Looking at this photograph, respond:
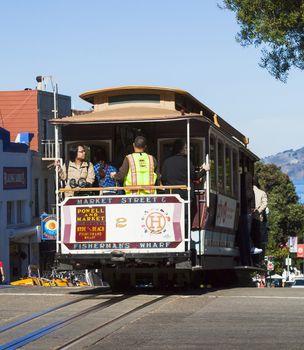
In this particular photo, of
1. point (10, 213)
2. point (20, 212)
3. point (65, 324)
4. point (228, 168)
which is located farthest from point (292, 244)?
point (65, 324)

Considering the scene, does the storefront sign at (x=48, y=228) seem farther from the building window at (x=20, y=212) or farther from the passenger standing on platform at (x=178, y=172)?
the passenger standing on platform at (x=178, y=172)

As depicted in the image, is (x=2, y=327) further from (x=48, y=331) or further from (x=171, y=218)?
(x=171, y=218)

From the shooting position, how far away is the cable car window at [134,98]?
1802 centimetres

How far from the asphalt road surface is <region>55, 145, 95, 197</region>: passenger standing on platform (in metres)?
1.67

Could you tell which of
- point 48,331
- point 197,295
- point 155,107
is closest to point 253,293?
point 197,295

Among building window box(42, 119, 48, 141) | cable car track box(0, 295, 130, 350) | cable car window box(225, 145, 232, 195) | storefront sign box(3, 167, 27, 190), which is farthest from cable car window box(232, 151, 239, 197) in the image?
building window box(42, 119, 48, 141)

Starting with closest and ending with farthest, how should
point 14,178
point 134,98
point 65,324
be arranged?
point 65,324, point 134,98, point 14,178

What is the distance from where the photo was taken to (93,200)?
17.0 metres

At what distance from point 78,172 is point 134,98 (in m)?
1.52

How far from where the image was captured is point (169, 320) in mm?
12992

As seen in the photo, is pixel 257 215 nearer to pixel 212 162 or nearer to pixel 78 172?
pixel 212 162

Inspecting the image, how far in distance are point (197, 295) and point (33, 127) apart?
39924 millimetres

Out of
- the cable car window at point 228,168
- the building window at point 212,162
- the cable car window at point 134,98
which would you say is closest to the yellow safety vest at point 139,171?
the cable car window at point 134,98

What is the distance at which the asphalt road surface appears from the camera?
1120 cm
